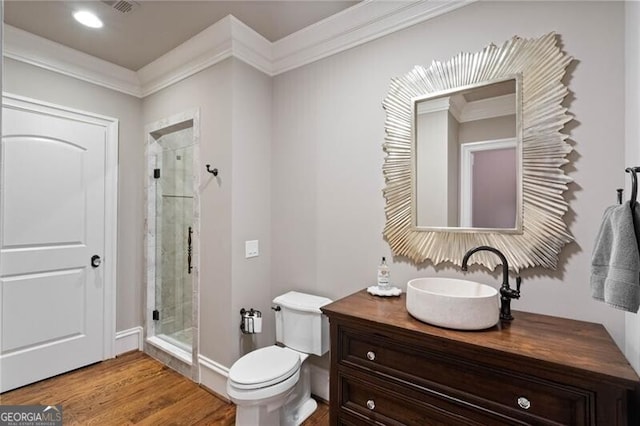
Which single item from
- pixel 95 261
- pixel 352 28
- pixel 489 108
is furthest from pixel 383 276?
pixel 95 261

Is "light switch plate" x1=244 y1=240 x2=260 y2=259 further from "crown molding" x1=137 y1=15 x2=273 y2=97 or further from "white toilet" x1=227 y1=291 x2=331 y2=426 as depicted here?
"crown molding" x1=137 y1=15 x2=273 y2=97

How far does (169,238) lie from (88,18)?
1800 millimetres

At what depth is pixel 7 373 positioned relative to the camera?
2.34 m

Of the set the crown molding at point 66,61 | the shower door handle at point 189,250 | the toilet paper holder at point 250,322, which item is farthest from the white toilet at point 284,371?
the crown molding at point 66,61

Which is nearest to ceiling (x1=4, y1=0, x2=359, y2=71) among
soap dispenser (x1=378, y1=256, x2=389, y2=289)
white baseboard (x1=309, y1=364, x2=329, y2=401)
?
soap dispenser (x1=378, y1=256, x2=389, y2=289)

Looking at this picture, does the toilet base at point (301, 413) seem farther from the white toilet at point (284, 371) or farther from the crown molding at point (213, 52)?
A: the crown molding at point (213, 52)

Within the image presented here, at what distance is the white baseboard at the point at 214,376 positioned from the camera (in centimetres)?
231

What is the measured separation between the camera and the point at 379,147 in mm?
2057

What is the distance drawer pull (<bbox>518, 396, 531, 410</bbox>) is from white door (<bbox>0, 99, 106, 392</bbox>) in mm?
3110

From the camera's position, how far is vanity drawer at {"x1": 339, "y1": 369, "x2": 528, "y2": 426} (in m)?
1.29

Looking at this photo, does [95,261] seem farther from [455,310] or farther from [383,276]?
[455,310]

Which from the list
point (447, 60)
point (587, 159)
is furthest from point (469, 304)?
point (447, 60)

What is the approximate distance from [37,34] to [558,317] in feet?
12.5

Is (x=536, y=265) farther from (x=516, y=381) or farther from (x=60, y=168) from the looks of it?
(x=60, y=168)
